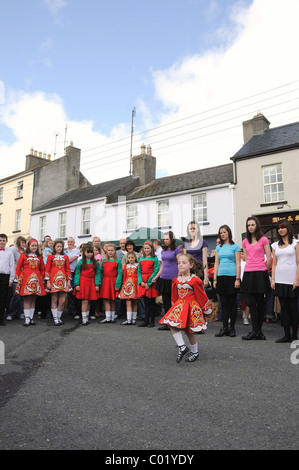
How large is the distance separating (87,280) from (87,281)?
0.02 m

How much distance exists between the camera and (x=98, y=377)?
387cm

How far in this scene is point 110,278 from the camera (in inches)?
325

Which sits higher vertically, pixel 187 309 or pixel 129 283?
pixel 129 283

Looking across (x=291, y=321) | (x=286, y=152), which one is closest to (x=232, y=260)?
(x=291, y=321)

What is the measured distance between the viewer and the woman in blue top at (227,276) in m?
6.09

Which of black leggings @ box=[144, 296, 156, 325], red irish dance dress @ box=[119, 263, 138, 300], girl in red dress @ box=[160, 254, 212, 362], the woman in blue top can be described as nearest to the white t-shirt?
the woman in blue top

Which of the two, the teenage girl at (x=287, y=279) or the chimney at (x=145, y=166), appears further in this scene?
the chimney at (x=145, y=166)

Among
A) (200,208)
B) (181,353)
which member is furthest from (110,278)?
(200,208)

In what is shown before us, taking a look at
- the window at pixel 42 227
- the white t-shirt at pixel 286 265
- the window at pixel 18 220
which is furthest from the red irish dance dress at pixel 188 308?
the window at pixel 18 220

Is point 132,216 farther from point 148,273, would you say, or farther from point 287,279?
point 287,279

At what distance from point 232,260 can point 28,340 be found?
3782 millimetres

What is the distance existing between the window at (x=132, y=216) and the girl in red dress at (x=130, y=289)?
591 inches

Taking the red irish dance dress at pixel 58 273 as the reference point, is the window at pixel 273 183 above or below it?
above

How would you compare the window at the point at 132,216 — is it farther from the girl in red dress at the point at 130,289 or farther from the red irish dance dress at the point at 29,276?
the red irish dance dress at the point at 29,276
